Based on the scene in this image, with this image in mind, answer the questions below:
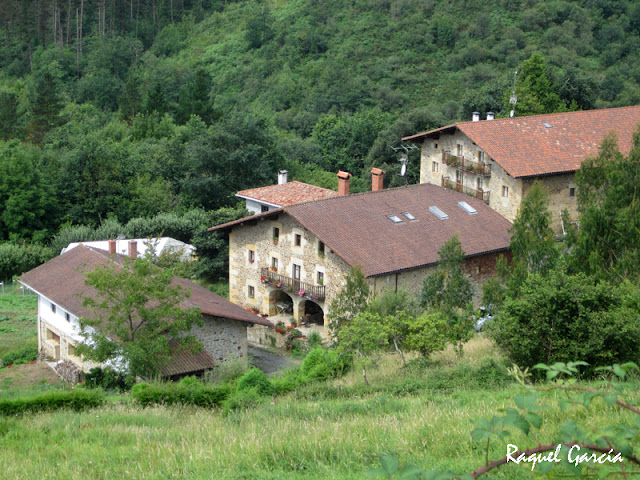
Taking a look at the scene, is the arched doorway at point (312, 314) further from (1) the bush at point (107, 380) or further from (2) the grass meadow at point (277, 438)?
(2) the grass meadow at point (277, 438)

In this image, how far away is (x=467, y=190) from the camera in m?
38.3

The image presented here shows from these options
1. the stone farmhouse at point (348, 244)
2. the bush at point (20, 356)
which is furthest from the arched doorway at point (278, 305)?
the bush at point (20, 356)

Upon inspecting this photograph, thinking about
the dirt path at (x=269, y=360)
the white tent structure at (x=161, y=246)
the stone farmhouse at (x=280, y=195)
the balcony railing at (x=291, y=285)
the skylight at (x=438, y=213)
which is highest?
the stone farmhouse at (x=280, y=195)

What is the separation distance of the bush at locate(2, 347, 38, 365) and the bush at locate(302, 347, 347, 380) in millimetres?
13331

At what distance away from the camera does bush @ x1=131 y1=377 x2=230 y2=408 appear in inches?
660

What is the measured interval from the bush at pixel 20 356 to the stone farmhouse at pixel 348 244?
30.1 ft

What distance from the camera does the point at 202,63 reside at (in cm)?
9281

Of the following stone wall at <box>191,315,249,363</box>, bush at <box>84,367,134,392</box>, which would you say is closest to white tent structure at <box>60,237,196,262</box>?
stone wall at <box>191,315,249,363</box>

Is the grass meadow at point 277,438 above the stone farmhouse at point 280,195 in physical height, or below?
below

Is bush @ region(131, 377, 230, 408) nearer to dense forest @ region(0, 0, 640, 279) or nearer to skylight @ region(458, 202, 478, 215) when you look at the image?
skylight @ region(458, 202, 478, 215)

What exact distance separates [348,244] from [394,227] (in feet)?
8.86

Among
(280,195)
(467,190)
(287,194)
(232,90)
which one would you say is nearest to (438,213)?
(467,190)

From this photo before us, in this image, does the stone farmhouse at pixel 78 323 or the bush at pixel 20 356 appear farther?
the bush at pixel 20 356

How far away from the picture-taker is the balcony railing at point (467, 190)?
1455 inches
